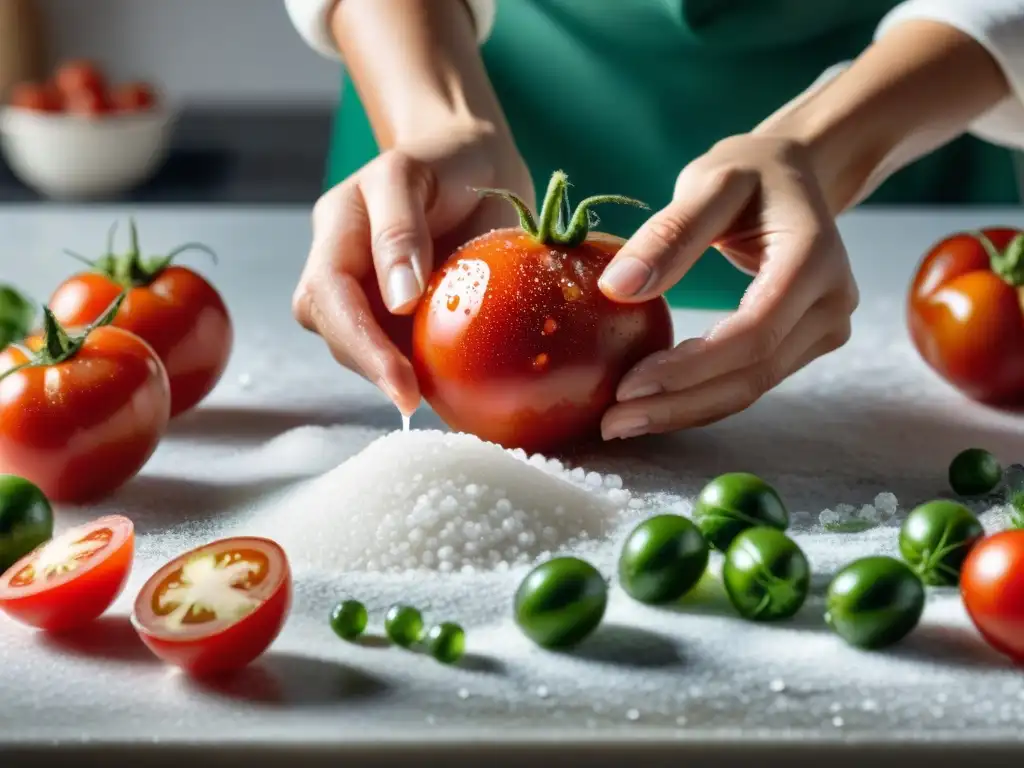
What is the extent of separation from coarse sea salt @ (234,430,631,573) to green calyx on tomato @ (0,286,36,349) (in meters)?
0.40

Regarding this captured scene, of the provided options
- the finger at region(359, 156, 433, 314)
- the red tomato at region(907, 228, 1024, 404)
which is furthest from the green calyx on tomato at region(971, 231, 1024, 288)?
the finger at region(359, 156, 433, 314)

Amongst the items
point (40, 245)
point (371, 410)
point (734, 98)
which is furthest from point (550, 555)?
point (40, 245)

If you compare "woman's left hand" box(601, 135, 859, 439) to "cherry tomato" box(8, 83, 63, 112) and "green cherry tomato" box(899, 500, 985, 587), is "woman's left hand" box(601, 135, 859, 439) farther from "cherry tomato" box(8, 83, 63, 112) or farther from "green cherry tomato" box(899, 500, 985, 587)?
"cherry tomato" box(8, 83, 63, 112)

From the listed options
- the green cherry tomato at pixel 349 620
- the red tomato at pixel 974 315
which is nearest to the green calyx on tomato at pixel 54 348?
the green cherry tomato at pixel 349 620

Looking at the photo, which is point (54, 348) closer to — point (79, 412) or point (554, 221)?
point (79, 412)

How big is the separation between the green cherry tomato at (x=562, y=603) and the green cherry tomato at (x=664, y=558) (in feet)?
0.16

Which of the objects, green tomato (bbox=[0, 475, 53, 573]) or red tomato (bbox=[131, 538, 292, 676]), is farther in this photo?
green tomato (bbox=[0, 475, 53, 573])

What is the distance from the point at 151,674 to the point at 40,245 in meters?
1.03

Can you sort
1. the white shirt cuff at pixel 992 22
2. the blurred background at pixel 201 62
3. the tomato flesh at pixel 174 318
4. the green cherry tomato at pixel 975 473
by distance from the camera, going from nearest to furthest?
the green cherry tomato at pixel 975 473
the tomato flesh at pixel 174 318
the white shirt cuff at pixel 992 22
the blurred background at pixel 201 62

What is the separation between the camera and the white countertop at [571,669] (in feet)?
2.08

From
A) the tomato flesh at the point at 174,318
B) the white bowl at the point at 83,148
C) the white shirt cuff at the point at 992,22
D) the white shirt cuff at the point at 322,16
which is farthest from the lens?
the white bowl at the point at 83,148

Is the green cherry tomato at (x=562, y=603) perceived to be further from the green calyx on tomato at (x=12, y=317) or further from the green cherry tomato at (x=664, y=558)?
the green calyx on tomato at (x=12, y=317)

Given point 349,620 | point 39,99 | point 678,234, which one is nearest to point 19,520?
point 349,620

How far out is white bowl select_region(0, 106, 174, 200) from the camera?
2600 millimetres
